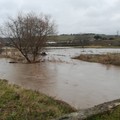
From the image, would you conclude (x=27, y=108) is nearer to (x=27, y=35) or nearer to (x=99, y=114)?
(x=99, y=114)

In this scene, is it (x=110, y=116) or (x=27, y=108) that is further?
(x=27, y=108)

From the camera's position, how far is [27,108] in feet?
24.9

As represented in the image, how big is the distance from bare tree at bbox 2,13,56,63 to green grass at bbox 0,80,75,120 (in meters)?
22.0

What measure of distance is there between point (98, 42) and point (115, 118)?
77.8 meters

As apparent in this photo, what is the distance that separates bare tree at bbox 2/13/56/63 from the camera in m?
31.3

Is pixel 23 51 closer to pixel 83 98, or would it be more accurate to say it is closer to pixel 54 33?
pixel 54 33

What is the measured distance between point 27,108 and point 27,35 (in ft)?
79.8

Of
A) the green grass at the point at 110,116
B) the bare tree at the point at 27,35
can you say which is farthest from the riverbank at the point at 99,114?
the bare tree at the point at 27,35

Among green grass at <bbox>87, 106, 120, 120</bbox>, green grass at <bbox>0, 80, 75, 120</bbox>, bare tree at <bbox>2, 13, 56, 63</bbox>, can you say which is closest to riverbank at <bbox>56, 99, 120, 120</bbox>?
green grass at <bbox>87, 106, 120, 120</bbox>

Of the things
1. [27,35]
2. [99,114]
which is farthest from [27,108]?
[27,35]

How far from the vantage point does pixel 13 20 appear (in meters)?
31.5

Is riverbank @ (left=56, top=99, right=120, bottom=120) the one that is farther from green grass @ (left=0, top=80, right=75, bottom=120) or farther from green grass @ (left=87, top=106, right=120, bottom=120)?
green grass @ (left=0, top=80, right=75, bottom=120)

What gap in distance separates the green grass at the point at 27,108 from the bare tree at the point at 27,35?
22.0 metres

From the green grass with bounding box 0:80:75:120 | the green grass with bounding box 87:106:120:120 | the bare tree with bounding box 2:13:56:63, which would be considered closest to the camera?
the green grass with bounding box 87:106:120:120
